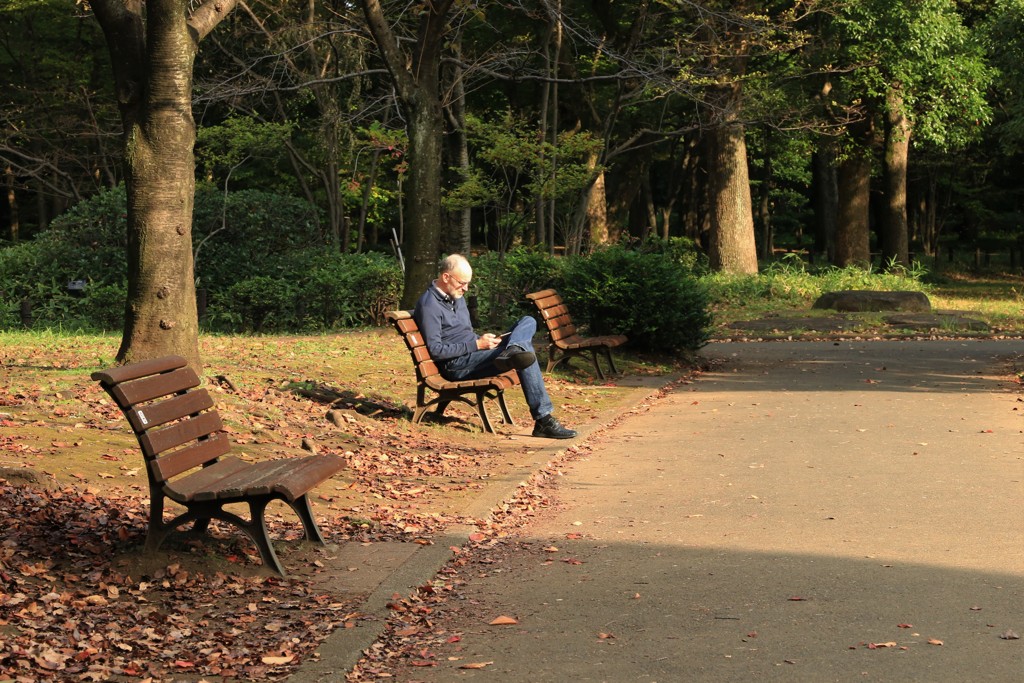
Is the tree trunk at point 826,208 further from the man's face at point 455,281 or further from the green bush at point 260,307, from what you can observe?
the man's face at point 455,281

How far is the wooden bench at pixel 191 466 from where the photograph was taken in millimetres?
6367

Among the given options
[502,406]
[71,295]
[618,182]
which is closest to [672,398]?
[502,406]

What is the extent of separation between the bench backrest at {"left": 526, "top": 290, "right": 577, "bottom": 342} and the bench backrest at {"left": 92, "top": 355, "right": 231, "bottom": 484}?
7344 mm

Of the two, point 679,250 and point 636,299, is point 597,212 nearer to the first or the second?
point 679,250

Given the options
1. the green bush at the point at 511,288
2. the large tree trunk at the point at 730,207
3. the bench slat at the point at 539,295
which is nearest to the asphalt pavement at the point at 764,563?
the bench slat at the point at 539,295

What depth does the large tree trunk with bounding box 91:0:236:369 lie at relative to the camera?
11.2 m

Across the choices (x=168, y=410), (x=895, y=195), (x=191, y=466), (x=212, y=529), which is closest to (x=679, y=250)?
(x=895, y=195)

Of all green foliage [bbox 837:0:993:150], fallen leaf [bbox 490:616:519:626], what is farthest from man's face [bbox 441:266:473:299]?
green foliage [bbox 837:0:993:150]

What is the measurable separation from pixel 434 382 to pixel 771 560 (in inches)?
192

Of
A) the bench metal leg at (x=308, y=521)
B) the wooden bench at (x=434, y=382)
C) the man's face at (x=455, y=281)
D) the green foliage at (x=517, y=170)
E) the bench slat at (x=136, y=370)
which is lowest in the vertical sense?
the bench metal leg at (x=308, y=521)

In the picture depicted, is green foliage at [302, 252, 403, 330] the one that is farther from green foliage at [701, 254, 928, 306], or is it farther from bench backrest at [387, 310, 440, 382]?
bench backrest at [387, 310, 440, 382]

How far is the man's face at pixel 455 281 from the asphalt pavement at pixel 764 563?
5.80ft

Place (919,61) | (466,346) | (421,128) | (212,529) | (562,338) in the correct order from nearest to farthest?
→ (212,529) → (466,346) → (562,338) → (421,128) → (919,61)

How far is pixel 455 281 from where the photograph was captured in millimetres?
11203
